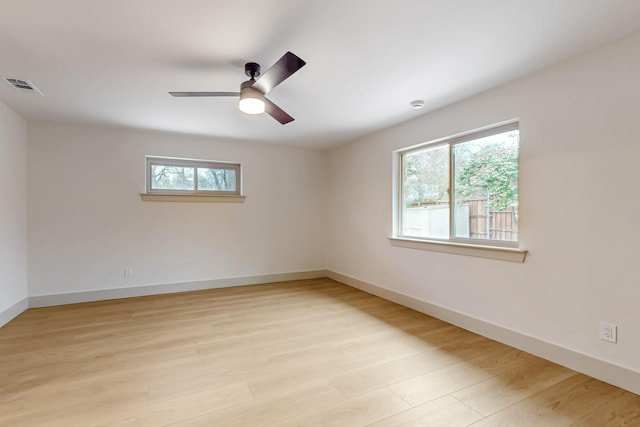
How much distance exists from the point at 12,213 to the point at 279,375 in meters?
3.50

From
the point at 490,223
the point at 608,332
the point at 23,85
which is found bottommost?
the point at 608,332

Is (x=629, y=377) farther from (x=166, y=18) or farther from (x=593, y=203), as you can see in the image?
(x=166, y=18)

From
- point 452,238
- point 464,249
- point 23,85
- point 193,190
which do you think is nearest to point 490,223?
point 464,249

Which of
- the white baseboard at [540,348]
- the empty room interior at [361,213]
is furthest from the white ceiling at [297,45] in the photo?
the white baseboard at [540,348]

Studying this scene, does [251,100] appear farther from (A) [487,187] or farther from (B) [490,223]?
(B) [490,223]

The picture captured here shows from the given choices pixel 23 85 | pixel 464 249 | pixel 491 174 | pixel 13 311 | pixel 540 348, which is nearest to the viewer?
pixel 540 348

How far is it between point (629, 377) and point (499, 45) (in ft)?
7.55

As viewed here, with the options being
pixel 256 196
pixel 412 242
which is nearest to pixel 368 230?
pixel 412 242

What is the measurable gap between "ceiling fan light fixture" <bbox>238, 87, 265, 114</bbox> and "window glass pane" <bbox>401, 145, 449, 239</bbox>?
2117 mm

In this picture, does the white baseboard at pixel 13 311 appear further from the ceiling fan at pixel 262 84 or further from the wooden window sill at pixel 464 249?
the wooden window sill at pixel 464 249

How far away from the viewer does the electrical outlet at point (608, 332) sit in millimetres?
1916

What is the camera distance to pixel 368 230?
423 cm

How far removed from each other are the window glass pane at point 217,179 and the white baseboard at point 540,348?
9.93 feet

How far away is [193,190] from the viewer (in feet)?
14.4
